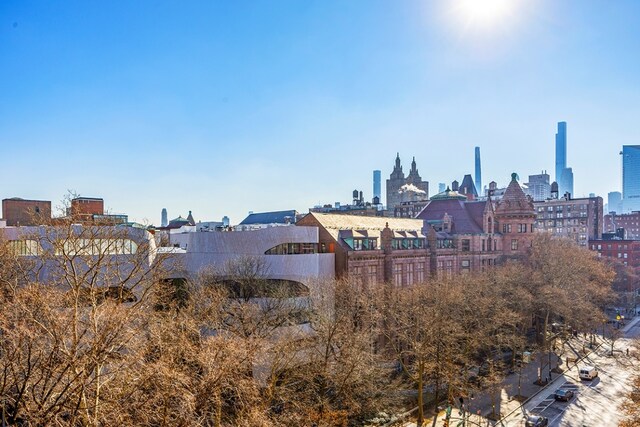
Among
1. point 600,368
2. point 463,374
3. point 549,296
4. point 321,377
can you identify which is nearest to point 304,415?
point 321,377

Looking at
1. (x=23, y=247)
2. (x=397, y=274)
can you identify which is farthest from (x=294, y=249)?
(x=23, y=247)

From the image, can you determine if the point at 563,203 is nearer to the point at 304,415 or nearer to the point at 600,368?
the point at 600,368

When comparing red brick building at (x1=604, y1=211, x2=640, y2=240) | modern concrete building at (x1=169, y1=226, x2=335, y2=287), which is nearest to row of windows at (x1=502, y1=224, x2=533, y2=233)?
modern concrete building at (x1=169, y1=226, x2=335, y2=287)

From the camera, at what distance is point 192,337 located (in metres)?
32.4

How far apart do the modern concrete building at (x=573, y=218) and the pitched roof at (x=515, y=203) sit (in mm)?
50191

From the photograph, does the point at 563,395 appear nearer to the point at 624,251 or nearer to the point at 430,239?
the point at 430,239

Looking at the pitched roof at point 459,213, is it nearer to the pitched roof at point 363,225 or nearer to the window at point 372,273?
the pitched roof at point 363,225

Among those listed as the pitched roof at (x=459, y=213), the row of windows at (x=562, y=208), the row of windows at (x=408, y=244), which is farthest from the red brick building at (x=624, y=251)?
the row of windows at (x=408, y=244)

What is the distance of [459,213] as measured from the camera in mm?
77750

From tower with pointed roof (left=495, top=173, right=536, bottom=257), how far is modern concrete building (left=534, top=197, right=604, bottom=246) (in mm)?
49977

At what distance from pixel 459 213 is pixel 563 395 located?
37.8 metres

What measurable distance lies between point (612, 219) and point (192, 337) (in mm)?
203427

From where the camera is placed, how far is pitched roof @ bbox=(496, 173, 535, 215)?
265 ft

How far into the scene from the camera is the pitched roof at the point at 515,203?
8062 cm
